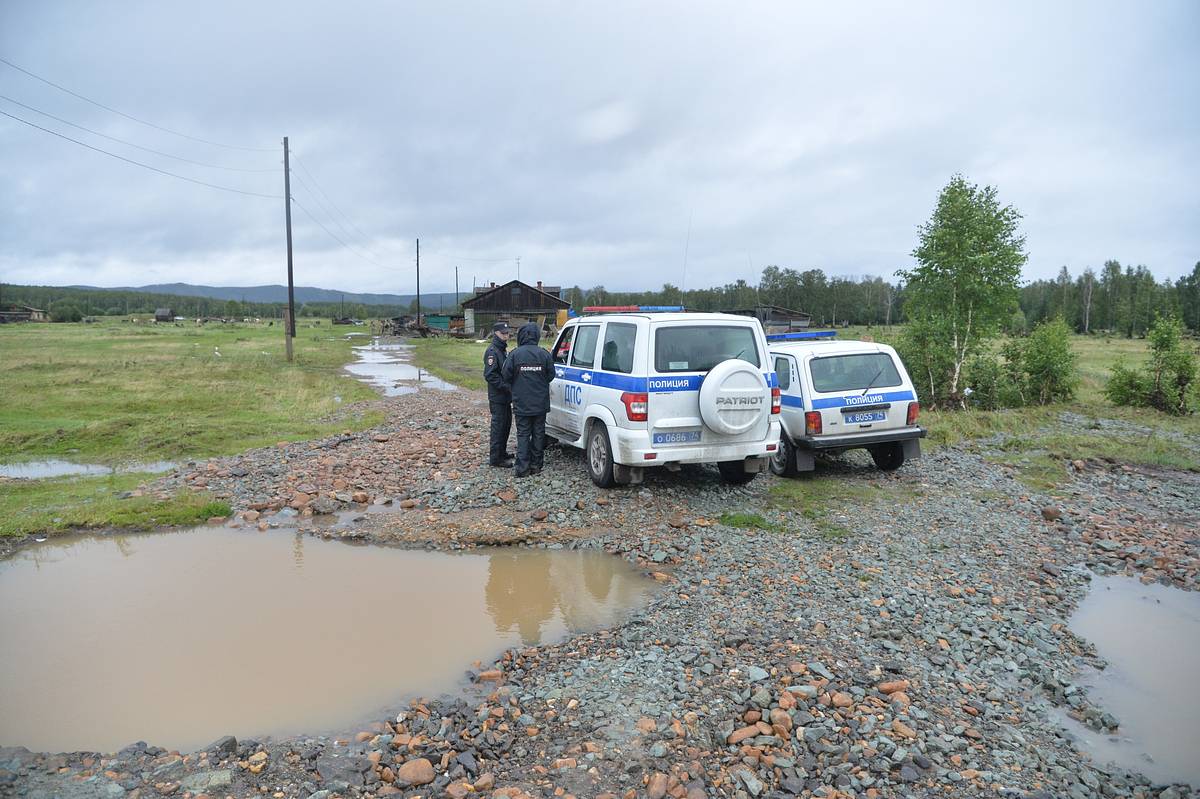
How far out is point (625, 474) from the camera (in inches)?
330

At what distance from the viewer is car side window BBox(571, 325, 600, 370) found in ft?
30.0

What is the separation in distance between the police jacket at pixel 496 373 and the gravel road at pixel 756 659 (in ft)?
4.33

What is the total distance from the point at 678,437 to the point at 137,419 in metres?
12.1

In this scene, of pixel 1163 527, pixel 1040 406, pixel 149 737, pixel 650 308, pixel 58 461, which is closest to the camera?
pixel 149 737

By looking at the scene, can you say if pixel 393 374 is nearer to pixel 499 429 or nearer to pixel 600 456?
pixel 499 429

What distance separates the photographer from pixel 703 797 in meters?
3.39

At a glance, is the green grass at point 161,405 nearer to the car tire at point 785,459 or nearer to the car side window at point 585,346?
the car side window at point 585,346

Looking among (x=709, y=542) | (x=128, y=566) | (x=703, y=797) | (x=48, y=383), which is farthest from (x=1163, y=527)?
(x=48, y=383)

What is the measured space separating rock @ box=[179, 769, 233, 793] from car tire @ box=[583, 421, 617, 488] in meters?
5.31

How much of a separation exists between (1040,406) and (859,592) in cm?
1446

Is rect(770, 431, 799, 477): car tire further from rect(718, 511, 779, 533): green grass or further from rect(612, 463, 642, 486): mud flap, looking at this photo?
rect(612, 463, 642, 486): mud flap

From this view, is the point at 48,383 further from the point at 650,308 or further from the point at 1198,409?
the point at 1198,409

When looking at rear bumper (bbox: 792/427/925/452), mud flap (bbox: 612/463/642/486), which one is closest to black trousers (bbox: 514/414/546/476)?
mud flap (bbox: 612/463/642/486)

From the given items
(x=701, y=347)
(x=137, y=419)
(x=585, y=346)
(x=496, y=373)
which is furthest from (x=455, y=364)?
(x=701, y=347)
